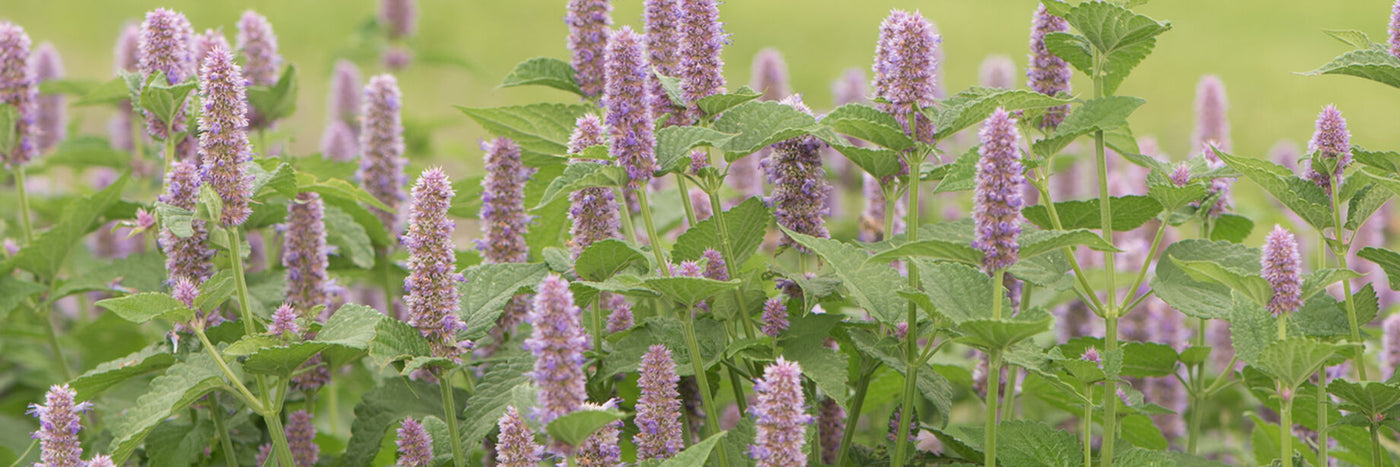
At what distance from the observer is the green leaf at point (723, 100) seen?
287cm

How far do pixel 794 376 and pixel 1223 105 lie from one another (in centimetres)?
426

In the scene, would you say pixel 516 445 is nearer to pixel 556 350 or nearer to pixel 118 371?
pixel 556 350

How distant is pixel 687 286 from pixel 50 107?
6109mm

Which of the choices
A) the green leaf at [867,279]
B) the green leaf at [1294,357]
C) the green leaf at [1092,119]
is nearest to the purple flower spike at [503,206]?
the green leaf at [867,279]

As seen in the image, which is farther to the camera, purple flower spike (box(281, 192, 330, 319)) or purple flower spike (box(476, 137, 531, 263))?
purple flower spike (box(281, 192, 330, 319))

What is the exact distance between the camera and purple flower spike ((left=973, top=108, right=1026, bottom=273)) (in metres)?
2.44

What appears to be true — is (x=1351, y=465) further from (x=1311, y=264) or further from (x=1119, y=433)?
(x=1311, y=264)

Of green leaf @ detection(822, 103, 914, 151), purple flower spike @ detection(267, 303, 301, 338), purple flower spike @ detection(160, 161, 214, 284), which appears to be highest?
green leaf @ detection(822, 103, 914, 151)

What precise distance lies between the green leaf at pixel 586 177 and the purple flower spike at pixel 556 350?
1.15ft

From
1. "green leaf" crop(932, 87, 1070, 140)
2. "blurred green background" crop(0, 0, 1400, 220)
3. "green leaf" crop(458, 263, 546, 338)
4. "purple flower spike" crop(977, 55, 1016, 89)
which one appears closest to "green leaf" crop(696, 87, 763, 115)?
"green leaf" crop(932, 87, 1070, 140)

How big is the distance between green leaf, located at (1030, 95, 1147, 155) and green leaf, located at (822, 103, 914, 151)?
0.35 m

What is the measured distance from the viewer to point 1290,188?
118 inches

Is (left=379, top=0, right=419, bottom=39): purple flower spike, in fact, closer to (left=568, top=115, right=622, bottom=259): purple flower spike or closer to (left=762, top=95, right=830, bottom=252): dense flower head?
(left=568, top=115, right=622, bottom=259): purple flower spike

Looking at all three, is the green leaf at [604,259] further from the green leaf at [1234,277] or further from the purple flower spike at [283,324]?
the green leaf at [1234,277]
